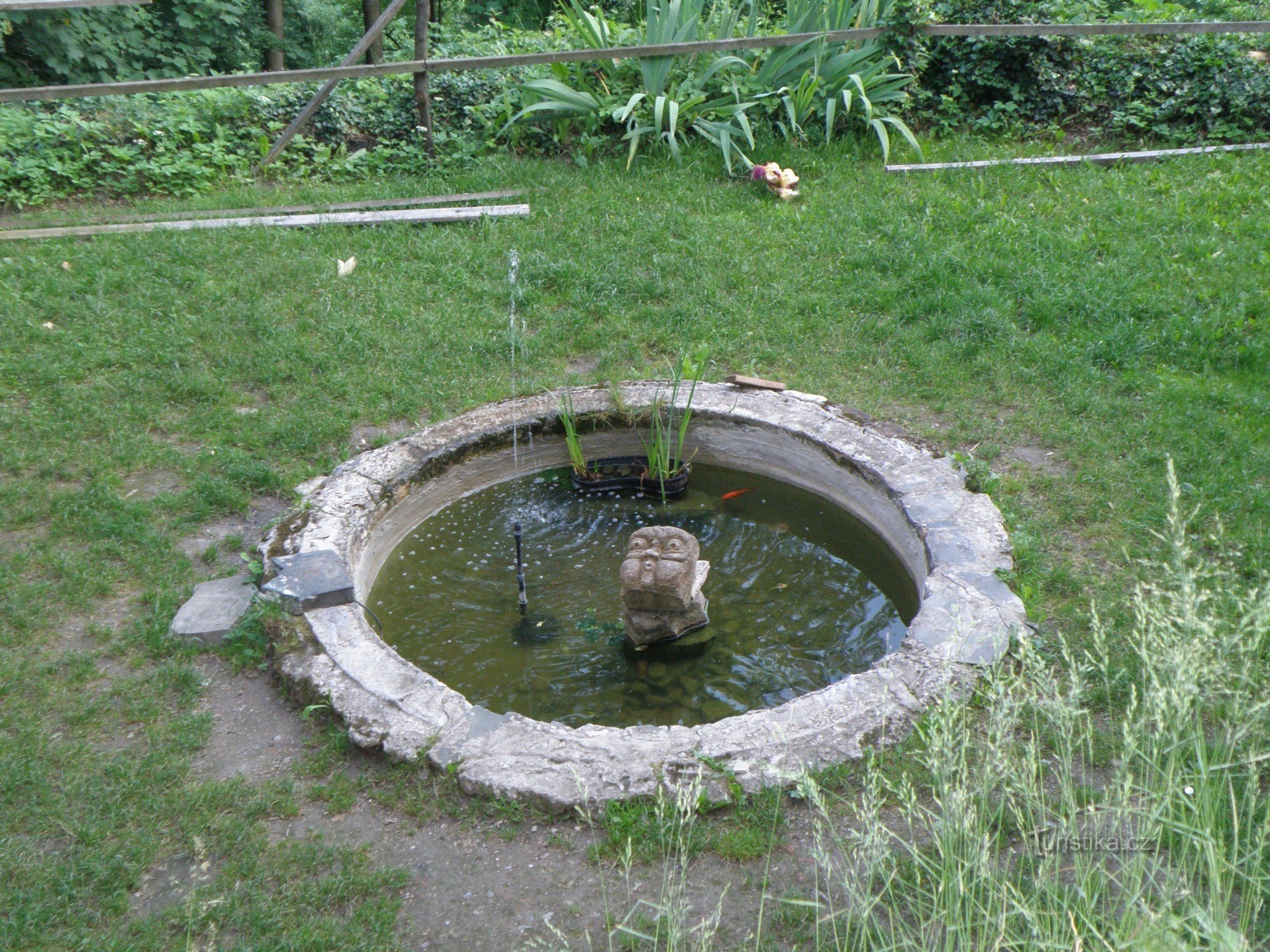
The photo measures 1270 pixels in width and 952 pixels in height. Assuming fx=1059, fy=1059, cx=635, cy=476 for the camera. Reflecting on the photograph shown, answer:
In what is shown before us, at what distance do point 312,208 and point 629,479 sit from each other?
3506mm

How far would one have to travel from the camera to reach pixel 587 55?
7945 mm

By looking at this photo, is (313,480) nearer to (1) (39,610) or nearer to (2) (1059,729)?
(1) (39,610)

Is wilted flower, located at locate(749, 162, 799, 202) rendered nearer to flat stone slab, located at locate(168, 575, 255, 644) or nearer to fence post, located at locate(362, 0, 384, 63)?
flat stone slab, located at locate(168, 575, 255, 644)

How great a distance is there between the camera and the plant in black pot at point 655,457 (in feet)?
17.1

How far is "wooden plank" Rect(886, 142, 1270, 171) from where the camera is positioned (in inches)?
302

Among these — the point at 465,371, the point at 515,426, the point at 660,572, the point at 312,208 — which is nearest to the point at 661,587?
the point at 660,572

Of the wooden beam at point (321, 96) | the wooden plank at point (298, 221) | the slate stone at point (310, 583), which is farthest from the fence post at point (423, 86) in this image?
the slate stone at point (310, 583)

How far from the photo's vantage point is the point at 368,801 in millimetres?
3387

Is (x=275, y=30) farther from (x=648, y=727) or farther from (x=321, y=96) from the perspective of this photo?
(x=648, y=727)

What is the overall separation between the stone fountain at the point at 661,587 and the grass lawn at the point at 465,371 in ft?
3.80

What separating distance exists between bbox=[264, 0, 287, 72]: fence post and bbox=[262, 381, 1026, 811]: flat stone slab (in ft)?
27.0

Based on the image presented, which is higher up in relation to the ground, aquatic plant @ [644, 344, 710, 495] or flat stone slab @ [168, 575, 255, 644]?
aquatic plant @ [644, 344, 710, 495]

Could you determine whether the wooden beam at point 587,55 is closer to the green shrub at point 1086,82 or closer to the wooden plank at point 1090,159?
the green shrub at point 1086,82

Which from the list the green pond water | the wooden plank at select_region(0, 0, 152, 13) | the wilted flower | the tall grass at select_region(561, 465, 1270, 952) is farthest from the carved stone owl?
the wooden plank at select_region(0, 0, 152, 13)
